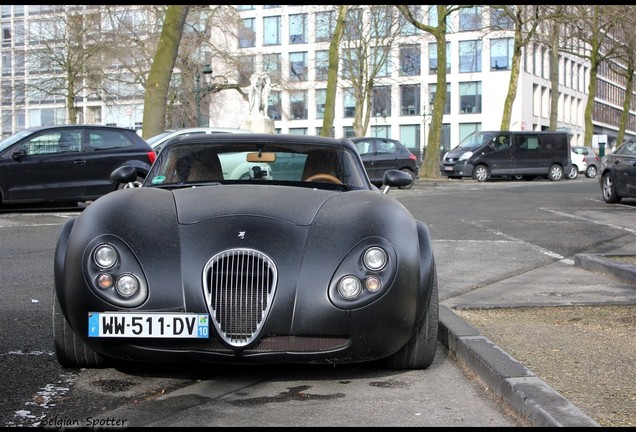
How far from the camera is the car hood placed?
496cm

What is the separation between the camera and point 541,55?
8194 centimetres

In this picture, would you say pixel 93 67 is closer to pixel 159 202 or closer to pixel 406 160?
pixel 406 160

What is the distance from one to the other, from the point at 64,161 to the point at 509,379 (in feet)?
43.4

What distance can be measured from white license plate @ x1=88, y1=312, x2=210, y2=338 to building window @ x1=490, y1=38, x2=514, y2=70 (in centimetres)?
7308

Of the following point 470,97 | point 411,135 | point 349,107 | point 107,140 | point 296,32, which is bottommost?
point 107,140

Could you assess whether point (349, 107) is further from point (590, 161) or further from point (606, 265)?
point (606, 265)

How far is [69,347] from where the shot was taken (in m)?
5.09

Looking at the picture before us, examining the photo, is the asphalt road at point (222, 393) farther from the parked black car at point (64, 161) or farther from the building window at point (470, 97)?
the building window at point (470, 97)

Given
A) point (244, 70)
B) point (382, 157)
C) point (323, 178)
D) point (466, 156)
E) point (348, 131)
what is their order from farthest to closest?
point (348, 131), point (244, 70), point (466, 156), point (382, 157), point (323, 178)

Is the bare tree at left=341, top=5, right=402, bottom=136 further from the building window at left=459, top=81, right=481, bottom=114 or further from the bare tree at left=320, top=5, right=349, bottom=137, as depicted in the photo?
the building window at left=459, top=81, right=481, bottom=114

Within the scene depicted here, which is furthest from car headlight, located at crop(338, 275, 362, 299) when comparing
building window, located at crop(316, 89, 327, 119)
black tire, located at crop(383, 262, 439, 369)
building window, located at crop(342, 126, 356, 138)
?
building window, located at crop(342, 126, 356, 138)

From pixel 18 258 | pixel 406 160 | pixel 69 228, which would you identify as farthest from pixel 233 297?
pixel 406 160

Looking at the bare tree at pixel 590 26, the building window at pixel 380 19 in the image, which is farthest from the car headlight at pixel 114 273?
the building window at pixel 380 19

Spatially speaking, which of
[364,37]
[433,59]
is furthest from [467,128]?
[364,37]
